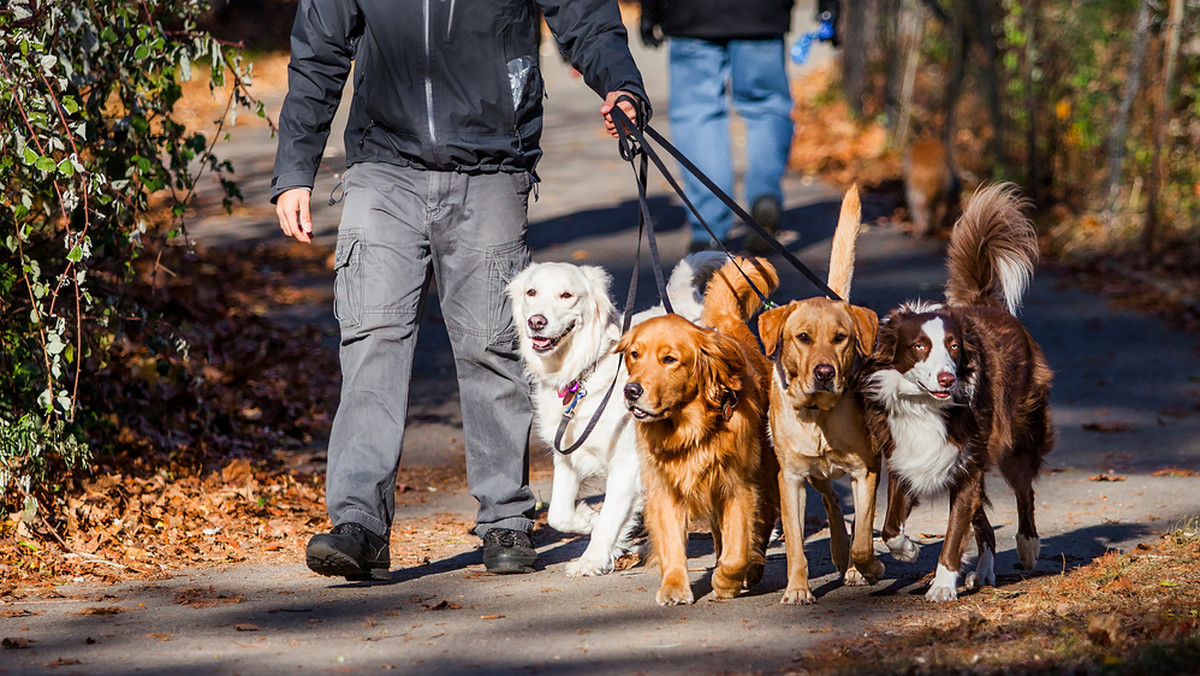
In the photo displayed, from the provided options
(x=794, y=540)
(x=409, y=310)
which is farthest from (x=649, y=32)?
(x=794, y=540)

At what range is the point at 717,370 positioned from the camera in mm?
4621

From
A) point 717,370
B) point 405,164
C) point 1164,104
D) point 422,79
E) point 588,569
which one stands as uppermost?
point 1164,104

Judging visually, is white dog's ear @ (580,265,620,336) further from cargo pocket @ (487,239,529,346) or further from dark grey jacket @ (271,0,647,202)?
dark grey jacket @ (271,0,647,202)

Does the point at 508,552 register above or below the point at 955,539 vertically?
below

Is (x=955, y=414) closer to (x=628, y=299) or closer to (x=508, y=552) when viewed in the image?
(x=628, y=299)

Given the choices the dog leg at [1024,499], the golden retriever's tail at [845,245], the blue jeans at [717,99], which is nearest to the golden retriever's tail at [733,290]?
the golden retriever's tail at [845,245]

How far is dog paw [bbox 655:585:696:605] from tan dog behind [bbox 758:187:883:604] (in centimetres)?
34

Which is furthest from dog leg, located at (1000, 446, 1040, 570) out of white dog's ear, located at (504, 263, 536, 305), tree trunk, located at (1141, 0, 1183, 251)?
tree trunk, located at (1141, 0, 1183, 251)

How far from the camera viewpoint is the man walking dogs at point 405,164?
196 inches

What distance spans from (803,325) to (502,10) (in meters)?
1.76

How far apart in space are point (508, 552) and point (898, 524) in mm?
1537

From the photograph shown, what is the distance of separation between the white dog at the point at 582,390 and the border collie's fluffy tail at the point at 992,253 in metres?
1.11

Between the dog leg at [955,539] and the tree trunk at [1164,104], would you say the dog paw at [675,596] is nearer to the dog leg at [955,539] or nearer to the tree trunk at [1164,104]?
the dog leg at [955,539]

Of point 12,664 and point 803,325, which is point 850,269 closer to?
point 803,325
